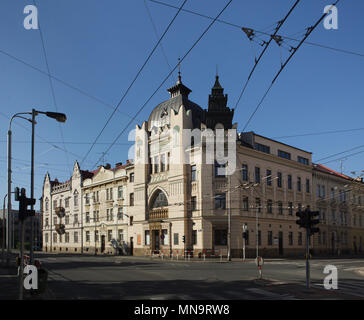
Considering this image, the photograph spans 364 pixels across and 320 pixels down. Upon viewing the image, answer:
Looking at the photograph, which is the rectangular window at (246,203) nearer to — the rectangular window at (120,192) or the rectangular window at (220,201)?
the rectangular window at (220,201)

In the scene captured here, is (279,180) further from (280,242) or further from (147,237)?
(147,237)

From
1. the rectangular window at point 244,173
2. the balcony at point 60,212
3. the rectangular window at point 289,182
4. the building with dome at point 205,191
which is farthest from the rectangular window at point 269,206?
the balcony at point 60,212

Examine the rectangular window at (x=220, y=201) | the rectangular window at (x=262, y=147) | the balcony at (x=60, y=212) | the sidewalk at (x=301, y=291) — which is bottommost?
the sidewalk at (x=301, y=291)

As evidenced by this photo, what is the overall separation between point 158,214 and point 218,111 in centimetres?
1478

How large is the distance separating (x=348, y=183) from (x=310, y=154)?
12.1 m

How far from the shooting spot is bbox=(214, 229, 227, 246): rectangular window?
40.7m

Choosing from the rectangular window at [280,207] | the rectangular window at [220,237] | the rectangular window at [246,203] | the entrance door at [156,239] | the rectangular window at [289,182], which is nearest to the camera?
the rectangular window at [220,237]

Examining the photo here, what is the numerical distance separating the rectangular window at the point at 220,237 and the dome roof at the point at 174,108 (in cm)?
1347

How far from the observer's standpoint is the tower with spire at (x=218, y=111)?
4350 cm

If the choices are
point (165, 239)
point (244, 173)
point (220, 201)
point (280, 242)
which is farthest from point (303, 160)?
point (165, 239)

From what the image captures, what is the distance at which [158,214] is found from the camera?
46500 mm
